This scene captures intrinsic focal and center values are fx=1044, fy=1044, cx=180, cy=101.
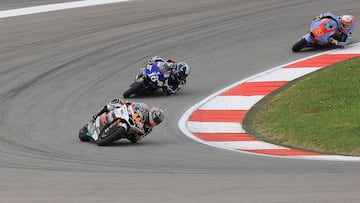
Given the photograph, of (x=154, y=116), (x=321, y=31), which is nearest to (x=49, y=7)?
(x=321, y=31)

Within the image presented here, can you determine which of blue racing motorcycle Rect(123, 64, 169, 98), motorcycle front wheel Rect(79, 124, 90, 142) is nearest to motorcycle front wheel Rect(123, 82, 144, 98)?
blue racing motorcycle Rect(123, 64, 169, 98)

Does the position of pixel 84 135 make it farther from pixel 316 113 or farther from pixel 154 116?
pixel 316 113

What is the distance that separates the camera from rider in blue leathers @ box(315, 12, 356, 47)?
2027 cm

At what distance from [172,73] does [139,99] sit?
0.71 meters

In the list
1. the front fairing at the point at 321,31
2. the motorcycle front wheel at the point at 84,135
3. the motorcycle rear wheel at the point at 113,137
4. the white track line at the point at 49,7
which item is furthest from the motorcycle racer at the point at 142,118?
the white track line at the point at 49,7

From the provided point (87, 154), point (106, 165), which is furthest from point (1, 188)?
point (87, 154)

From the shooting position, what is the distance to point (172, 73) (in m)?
17.8

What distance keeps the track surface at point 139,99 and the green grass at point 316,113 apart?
3.82ft

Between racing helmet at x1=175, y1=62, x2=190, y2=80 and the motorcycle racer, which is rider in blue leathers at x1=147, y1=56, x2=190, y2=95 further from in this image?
the motorcycle racer

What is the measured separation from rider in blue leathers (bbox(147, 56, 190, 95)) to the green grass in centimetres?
157

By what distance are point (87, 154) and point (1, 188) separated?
136 inches

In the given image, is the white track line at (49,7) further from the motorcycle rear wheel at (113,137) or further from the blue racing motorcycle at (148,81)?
the motorcycle rear wheel at (113,137)

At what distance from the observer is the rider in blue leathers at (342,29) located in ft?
66.5

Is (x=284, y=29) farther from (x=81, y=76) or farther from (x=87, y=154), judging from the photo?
(x=87, y=154)
